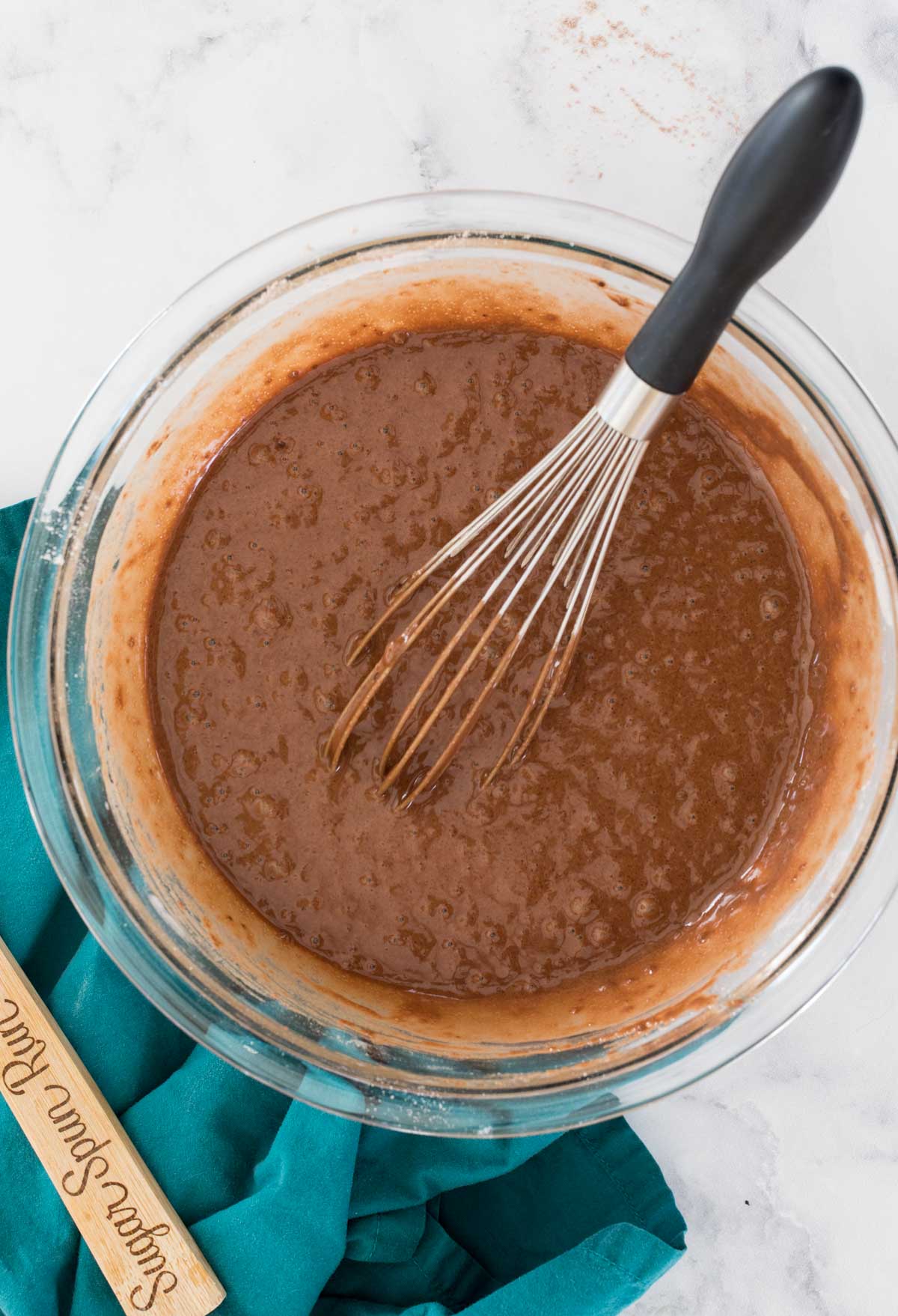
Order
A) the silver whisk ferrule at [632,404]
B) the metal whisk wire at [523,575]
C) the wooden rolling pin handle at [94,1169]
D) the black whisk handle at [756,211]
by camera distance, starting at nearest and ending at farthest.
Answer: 1. the black whisk handle at [756,211]
2. the silver whisk ferrule at [632,404]
3. the metal whisk wire at [523,575]
4. the wooden rolling pin handle at [94,1169]

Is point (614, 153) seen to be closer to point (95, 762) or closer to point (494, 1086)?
point (95, 762)

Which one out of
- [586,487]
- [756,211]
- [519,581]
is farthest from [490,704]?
[756,211]

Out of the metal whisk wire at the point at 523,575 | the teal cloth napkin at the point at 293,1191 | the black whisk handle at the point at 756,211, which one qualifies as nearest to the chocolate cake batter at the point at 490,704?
the metal whisk wire at the point at 523,575

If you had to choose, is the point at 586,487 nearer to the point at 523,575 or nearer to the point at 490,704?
the point at 523,575

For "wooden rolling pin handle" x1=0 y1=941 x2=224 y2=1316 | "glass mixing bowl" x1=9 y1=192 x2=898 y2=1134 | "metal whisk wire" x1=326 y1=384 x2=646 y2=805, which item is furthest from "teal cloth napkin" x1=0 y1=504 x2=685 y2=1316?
"metal whisk wire" x1=326 y1=384 x2=646 y2=805

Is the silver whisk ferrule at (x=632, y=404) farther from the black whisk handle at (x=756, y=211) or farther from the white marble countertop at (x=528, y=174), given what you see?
the white marble countertop at (x=528, y=174)

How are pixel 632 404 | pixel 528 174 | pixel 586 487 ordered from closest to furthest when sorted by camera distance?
pixel 632 404 < pixel 586 487 < pixel 528 174

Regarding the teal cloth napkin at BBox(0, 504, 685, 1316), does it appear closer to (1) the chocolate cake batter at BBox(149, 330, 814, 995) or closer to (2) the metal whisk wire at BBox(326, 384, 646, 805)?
(1) the chocolate cake batter at BBox(149, 330, 814, 995)

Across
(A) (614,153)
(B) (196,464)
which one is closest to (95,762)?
(B) (196,464)
